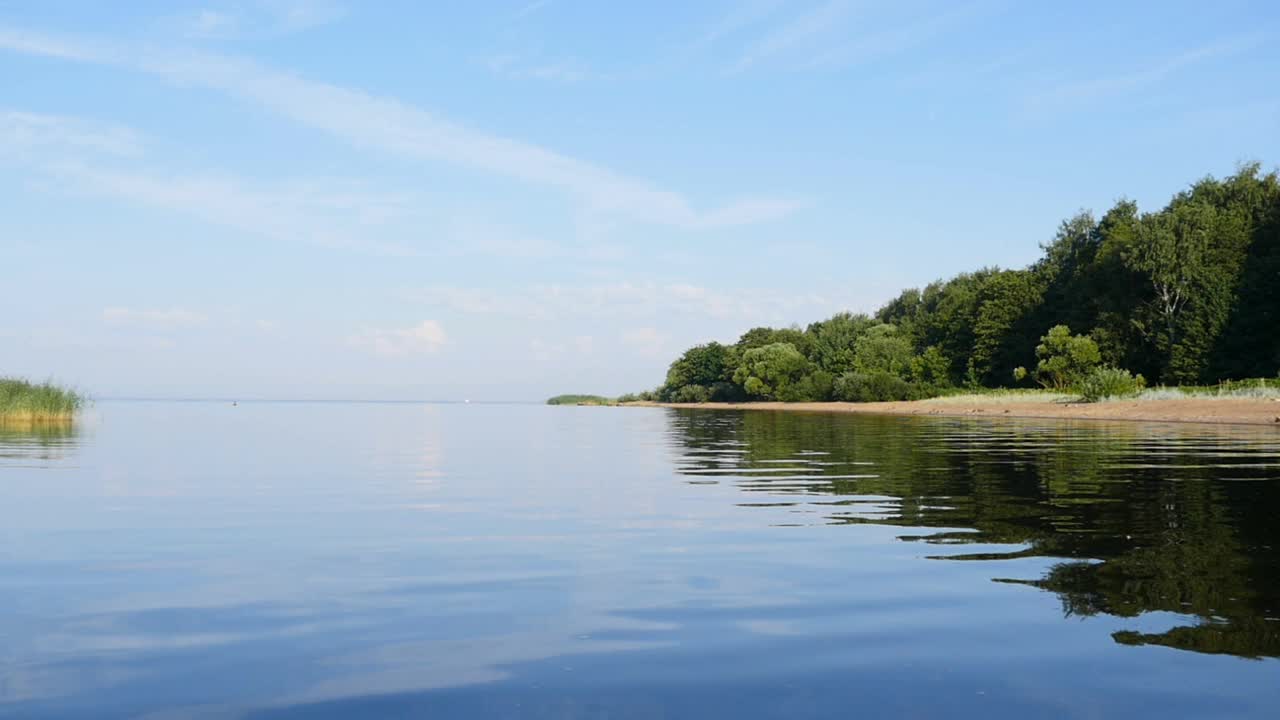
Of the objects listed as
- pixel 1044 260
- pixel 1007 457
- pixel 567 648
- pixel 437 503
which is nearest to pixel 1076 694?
pixel 567 648

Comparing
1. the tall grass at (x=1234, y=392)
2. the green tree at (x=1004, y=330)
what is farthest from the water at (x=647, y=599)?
the green tree at (x=1004, y=330)

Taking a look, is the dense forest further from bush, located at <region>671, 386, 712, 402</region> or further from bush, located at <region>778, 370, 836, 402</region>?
bush, located at <region>671, 386, 712, 402</region>

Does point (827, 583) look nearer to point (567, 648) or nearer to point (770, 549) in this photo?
point (770, 549)

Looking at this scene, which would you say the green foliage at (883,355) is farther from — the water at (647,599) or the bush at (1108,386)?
the water at (647,599)

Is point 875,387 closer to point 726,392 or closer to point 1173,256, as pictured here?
point 1173,256

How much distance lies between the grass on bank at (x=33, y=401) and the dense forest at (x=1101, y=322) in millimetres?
72101

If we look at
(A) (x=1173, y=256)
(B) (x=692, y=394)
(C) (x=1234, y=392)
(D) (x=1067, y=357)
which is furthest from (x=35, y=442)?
(B) (x=692, y=394)

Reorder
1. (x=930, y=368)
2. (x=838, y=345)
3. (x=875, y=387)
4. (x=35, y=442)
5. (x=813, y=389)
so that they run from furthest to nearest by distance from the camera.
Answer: (x=838, y=345)
(x=813, y=389)
(x=930, y=368)
(x=875, y=387)
(x=35, y=442)

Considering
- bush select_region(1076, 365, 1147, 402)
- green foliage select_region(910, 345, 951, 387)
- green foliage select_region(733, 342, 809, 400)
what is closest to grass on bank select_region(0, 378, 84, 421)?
bush select_region(1076, 365, 1147, 402)

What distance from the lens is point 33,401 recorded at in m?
49.6

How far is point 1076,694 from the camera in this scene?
6.25 m

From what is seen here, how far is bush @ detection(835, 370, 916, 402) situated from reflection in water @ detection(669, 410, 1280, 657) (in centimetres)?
8147

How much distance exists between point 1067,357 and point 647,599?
10000 cm

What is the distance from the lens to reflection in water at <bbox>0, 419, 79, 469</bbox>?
28.6 meters
